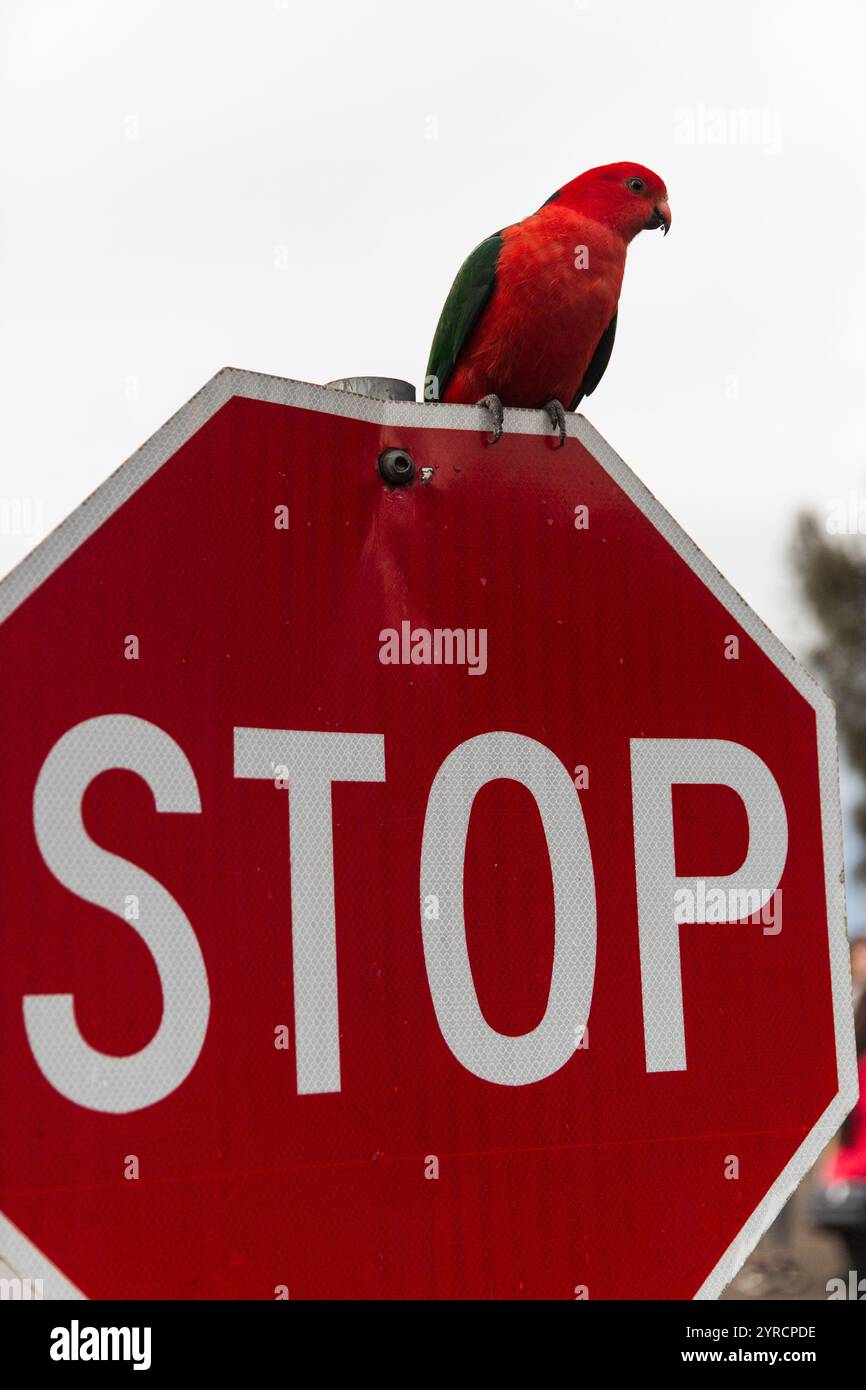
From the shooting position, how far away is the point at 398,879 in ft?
5.03

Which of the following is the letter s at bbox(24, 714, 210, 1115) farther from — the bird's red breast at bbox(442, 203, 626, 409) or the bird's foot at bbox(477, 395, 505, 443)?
the bird's red breast at bbox(442, 203, 626, 409)

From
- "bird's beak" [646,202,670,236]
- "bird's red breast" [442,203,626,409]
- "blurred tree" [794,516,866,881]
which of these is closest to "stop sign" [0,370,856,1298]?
"bird's red breast" [442,203,626,409]

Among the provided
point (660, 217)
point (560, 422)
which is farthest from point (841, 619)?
point (560, 422)

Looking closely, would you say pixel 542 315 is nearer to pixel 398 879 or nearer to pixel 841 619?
pixel 398 879

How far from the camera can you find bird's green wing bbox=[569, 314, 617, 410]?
11.9 feet

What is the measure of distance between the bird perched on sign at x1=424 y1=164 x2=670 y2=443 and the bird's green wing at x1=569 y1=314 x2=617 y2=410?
0.06 metres

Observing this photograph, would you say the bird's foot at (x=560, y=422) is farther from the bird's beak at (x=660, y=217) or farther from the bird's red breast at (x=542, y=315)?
the bird's beak at (x=660, y=217)

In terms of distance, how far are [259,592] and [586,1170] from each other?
69cm

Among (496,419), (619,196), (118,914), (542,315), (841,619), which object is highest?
(841,619)

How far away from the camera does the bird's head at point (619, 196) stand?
3.59m

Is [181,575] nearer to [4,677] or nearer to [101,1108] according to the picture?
[4,677]

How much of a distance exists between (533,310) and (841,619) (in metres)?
16.4
